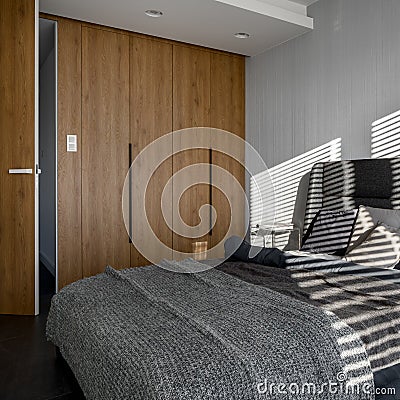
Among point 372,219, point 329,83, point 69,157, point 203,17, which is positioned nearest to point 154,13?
point 203,17

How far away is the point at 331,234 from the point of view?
9.93 ft

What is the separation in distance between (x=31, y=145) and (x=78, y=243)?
1.01 metres

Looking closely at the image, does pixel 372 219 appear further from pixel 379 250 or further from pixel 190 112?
pixel 190 112

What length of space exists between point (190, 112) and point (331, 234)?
2150 millimetres

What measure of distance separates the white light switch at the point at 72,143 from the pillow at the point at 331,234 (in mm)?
2139

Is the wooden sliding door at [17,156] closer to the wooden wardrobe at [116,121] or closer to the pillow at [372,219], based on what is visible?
the wooden wardrobe at [116,121]

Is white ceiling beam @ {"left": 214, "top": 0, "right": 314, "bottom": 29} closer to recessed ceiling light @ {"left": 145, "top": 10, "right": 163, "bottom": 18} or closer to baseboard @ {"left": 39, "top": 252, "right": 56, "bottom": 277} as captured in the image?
recessed ceiling light @ {"left": 145, "top": 10, "right": 163, "bottom": 18}

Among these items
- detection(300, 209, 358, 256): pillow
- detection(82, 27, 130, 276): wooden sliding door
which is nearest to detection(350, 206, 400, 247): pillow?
detection(300, 209, 358, 256): pillow

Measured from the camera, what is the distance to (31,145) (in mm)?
3398

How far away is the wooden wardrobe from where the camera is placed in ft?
12.8

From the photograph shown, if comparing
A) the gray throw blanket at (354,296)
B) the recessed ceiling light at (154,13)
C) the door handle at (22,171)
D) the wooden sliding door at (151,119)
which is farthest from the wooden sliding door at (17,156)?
the gray throw blanket at (354,296)

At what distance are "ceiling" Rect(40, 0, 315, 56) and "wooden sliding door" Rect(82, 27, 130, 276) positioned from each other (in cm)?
26

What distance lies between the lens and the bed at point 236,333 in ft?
4.32

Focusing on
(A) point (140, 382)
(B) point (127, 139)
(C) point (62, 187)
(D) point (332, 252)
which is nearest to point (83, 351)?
(A) point (140, 382)
